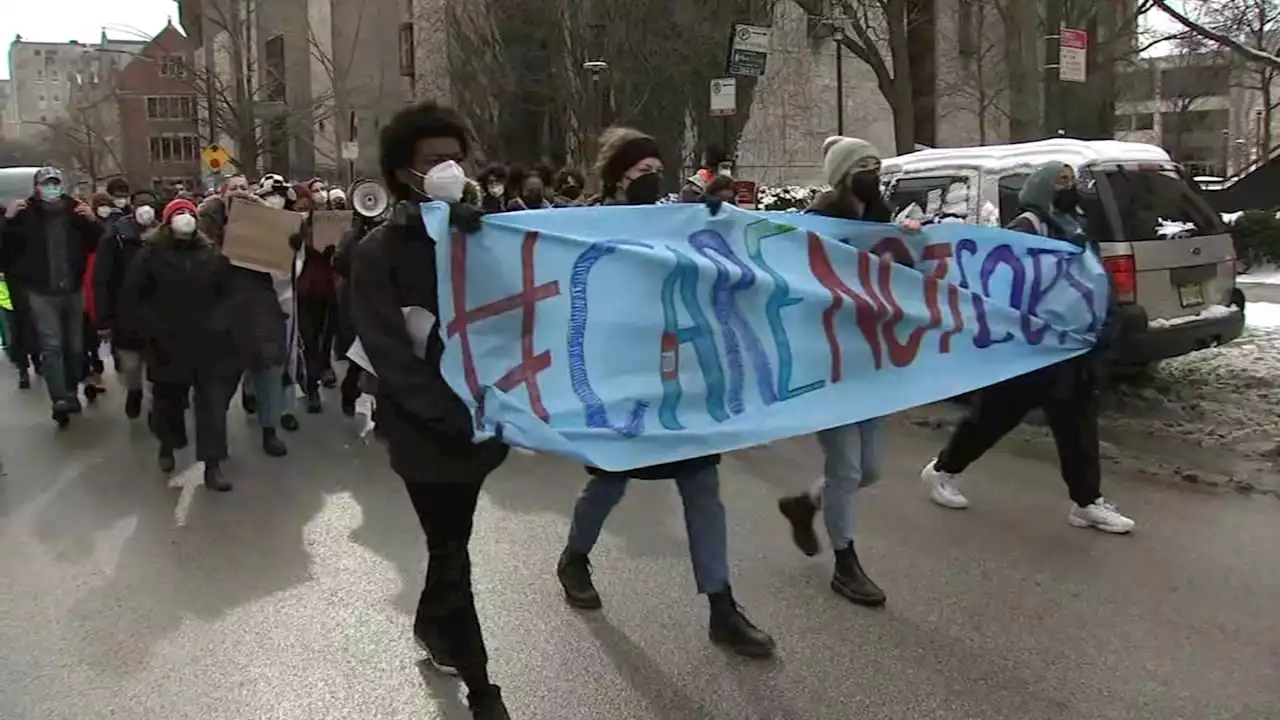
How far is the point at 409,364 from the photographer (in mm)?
3736

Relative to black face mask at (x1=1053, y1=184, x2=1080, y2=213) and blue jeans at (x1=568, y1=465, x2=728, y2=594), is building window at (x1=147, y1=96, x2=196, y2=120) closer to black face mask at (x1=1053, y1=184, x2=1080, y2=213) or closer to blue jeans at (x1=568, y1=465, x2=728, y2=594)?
black face mask at (x1=1053, y1=184, x2=1080, y2=213)

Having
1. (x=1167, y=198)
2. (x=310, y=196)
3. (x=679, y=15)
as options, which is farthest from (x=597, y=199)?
(x=679, y=15)

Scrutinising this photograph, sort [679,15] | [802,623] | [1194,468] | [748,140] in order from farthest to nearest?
[748,140] < [679,15] < [1194,468] < [802,623]

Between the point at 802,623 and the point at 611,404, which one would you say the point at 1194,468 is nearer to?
Answer: the point at 802,623

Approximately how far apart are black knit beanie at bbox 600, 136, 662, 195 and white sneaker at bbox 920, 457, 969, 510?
2.82 m

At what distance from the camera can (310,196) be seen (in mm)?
11055

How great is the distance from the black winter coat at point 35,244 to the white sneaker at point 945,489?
267 inches

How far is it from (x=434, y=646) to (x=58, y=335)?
267 inches

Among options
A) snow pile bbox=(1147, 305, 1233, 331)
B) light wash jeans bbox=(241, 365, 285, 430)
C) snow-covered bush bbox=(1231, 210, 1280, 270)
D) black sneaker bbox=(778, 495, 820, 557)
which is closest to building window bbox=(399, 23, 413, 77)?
snow-covered bush bbox=(1231, 210, 1280, 270)

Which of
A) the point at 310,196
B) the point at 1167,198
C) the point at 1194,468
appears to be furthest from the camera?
the point at 310,196

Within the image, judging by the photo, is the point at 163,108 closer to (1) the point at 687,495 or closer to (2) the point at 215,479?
(2) the point at 215,479

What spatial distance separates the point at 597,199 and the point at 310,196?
662cm

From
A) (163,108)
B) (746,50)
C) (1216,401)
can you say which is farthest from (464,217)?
(163,108)

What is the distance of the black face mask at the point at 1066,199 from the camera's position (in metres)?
6.12
